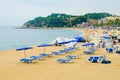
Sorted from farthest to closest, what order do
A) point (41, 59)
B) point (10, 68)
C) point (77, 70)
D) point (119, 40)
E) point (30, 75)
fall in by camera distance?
point (119, 40), point (41, 59), point (10, 68), point (77, 70), point (30, 75)

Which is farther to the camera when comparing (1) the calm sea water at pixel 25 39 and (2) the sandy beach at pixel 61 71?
(1) the calm sea water at pixel 25 39

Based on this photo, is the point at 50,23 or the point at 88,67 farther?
the point at 50,23

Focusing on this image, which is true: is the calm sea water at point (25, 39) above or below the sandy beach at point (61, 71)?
below

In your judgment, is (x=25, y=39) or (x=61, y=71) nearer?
(x=61, y=71)

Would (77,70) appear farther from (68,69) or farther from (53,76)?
(53,76)

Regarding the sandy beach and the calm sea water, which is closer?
the sandy beach

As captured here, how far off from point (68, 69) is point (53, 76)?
1843 mm

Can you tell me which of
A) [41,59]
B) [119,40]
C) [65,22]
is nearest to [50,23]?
[65,22]

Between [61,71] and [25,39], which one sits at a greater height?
[61,71]

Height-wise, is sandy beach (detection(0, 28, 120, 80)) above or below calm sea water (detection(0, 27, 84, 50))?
above

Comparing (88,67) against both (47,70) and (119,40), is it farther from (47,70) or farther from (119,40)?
(119,40)

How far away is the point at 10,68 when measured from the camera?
1478cm

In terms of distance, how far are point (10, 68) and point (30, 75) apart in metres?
2.46

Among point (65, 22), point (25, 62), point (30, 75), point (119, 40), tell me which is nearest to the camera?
point (30, 75)
